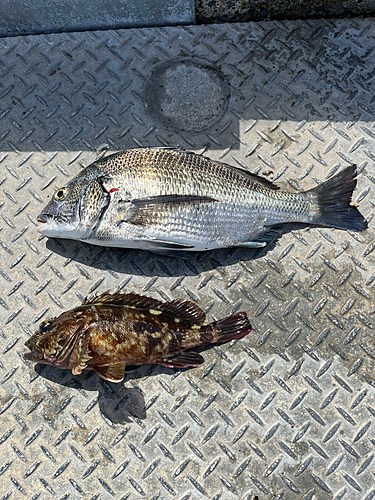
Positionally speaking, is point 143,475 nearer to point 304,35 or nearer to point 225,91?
point 225,91

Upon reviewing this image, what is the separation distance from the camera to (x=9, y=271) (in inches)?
187

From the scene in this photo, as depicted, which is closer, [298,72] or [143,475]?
[143,475]

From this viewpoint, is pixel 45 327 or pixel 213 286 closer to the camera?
pixel 45 327

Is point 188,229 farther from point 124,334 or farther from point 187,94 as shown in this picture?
point 187,94

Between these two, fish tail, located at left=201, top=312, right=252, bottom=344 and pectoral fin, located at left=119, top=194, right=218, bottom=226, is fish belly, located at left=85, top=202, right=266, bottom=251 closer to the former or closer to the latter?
pectoral fin, located at left=119, top=194, right=218, bottom=226

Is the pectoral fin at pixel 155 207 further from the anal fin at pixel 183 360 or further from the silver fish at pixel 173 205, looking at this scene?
the anal fin at pixel 183 360

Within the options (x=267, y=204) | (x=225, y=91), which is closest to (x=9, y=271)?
(x=267, y=204)

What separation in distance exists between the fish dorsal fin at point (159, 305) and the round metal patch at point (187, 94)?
2.15 m

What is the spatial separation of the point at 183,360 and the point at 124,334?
0.69 m

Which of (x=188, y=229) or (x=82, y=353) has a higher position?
(x=188, y=229)

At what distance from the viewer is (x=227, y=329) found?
434 cm

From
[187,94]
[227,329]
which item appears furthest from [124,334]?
[187,94]

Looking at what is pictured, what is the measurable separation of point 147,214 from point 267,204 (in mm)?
1279

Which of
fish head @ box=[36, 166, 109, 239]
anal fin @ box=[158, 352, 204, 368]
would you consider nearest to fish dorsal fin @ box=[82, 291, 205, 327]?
anal fin @ box=[158, 352, 204, 368]
